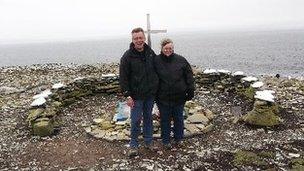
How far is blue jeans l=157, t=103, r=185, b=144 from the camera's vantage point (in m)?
10.5

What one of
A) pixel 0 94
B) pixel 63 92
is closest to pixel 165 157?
pixel 63 92

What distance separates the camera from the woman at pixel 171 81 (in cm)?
1022

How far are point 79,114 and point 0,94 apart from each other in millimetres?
6417

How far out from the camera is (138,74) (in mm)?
9914

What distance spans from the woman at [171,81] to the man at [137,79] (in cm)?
25

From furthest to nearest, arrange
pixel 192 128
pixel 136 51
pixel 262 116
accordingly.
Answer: pixel 262 116
pixel 192 128
pixel 136 51

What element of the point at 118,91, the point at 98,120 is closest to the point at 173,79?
the point at 98,120

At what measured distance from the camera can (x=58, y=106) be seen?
14648mm

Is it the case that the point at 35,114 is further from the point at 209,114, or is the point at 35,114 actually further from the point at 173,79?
the point at 209,114

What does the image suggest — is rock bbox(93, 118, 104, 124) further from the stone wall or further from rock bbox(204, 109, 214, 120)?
rock bbox(204, 109, 214, 120)

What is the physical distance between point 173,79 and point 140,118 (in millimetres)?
1286

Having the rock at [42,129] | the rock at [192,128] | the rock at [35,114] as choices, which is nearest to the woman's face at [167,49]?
the rock at [192,128]

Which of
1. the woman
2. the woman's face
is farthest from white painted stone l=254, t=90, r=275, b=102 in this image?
the woman's face

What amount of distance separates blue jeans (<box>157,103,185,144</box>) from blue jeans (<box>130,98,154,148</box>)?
0.35 meters
